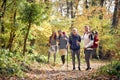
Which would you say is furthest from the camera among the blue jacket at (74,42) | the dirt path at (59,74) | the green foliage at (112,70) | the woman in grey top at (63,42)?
the woman in grey top at (63,42)

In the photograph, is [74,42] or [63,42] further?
[63,42]

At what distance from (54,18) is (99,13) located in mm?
9556

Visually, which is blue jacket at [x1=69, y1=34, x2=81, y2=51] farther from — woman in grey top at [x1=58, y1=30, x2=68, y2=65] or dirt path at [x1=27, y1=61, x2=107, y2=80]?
woman in grey top at [x1=58, y1=30, x2=68, y2=65]

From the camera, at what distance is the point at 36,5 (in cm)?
1788

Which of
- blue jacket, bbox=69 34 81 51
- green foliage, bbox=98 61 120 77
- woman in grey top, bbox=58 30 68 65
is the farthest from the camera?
woman in grey top, bbox=58 30 68 65

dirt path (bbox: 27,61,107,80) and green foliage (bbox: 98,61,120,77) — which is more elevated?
green foliage (bbox: 98,61,120,77)

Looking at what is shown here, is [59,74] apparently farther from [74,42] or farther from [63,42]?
[63,42]

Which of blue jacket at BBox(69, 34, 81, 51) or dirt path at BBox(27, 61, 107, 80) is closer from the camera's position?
dirt path at BBox(27, 61, 107, 80)

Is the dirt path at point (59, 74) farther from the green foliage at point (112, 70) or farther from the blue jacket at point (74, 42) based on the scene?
the blue jacket at point (74, 42)

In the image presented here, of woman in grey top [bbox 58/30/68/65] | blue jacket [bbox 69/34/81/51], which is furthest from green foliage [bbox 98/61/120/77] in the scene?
woman in grey top [bbox 58/30/68/65]

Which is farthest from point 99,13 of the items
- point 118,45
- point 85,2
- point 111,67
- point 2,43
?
point 111,67

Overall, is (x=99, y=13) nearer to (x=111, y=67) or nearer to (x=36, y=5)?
(x=36, y=5)

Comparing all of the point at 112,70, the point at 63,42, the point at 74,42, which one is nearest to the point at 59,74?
the point at 74,42

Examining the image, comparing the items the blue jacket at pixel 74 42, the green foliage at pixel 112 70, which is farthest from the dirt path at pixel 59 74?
the blue jacket at pixel 74 42
